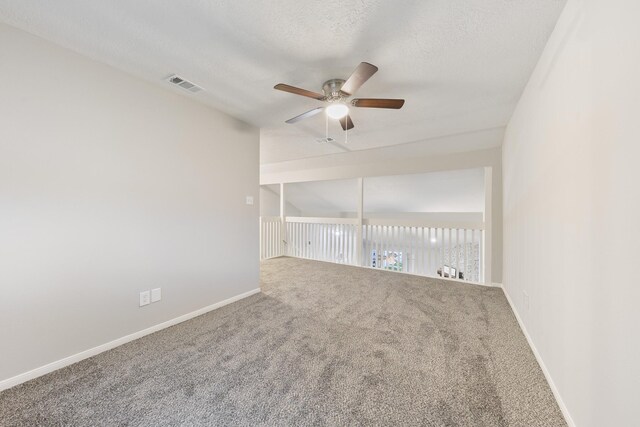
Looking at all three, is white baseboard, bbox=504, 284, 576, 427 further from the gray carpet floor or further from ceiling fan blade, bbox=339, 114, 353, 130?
ceiling fan blade, bbox=339, 114, 353, 130

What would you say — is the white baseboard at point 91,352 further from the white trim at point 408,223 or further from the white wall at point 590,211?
the white trim at point 408,223

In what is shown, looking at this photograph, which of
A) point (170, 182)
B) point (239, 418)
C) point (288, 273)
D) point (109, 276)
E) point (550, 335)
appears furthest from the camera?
point (288, 273)

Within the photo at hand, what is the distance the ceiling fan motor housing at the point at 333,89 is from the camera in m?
2.01

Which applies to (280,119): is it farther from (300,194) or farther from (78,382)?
(300,194)

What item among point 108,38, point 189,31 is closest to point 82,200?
point 108,38

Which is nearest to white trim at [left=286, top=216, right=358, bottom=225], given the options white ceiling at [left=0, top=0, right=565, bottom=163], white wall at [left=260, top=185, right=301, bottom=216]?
white wall at [left=260, top=185, right=301, bottom=216]

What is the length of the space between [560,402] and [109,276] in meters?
3.08

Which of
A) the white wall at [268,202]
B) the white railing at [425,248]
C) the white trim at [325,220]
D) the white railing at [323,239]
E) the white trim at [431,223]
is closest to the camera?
the white trim at [431,223]

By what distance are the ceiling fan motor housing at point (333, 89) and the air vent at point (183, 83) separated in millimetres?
1183

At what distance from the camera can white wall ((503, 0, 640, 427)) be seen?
826mm

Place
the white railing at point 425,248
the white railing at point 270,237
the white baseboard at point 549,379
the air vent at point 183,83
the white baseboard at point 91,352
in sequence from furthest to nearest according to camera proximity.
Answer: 1. the white railing at point 270,237
2. the white railing at point 425,248
3. the air vent at point 183,83
4. the white baseboard at point 91,352
5. the white baseboard at point 549,379

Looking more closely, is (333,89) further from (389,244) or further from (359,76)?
(389,244)

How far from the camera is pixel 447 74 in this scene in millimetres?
1996

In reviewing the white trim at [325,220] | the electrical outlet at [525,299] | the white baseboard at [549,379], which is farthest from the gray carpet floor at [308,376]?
Result: the white trim at [325,220]
